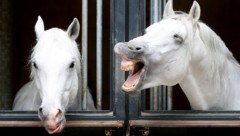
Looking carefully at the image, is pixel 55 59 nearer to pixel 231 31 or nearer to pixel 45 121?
pixel 45 121

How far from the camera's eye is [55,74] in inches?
85.4

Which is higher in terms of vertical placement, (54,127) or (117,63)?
(117,63)

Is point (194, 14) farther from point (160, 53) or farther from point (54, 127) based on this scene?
point (54, 127)

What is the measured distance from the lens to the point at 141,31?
90.7 inches

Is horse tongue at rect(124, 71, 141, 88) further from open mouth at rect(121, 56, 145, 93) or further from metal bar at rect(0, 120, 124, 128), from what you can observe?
metal bar at rect(0, 120, 124, 128)

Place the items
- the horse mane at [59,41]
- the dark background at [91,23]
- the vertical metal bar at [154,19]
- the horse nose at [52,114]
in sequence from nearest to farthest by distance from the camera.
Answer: the horse nose at [52,114] < the horse mane at [59,41] < the vertical metal bar at [154,19] < the dark background at [91,23]

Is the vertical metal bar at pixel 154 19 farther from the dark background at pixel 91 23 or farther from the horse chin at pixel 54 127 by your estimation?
the dark background at pixel 91 23

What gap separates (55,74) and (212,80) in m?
0.77

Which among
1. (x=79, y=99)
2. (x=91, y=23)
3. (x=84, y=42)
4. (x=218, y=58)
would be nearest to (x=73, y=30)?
(x=84, y=42)

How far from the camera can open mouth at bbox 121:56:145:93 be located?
6.71 feet

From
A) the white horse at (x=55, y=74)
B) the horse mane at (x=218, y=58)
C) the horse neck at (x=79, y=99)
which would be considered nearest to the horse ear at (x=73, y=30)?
the white horse at (x=55, y=74)

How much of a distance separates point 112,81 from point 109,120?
179mm

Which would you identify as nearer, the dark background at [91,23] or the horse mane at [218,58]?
the horse mane at [218,58]

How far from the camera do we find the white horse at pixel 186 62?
6.82ft
